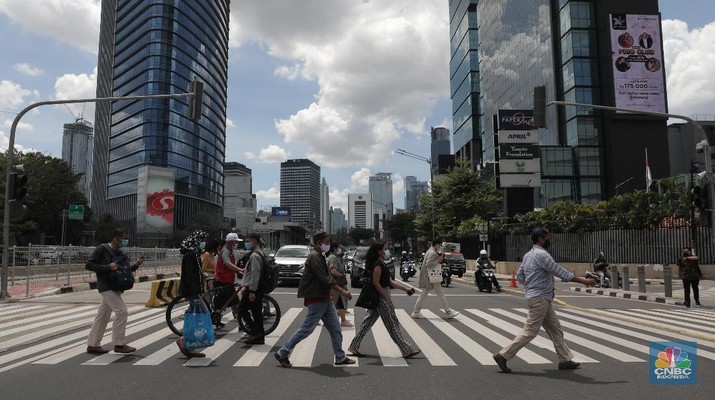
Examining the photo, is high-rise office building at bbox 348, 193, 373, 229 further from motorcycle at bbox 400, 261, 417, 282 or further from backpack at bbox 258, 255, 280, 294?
backpack at bbox 258, 255, 280, 294

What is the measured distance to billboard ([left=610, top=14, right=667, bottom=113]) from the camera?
191ft

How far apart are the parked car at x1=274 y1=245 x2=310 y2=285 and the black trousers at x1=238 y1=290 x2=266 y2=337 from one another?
1128cm

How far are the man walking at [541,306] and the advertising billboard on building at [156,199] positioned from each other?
211 feet

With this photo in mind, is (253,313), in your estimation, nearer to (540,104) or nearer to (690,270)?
(540,104)

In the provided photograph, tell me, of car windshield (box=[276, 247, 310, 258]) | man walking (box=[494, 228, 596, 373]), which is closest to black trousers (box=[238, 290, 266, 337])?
man walking (box=[494, 228, 596, 373])

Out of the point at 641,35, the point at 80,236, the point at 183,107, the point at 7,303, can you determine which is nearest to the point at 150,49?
the point at 183,107

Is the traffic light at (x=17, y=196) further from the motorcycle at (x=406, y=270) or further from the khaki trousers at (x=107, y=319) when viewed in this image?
the motorcycle at (x=406, y=270)

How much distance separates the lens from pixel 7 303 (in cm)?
1491

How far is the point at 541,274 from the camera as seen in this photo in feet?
21.7

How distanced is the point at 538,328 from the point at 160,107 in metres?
107

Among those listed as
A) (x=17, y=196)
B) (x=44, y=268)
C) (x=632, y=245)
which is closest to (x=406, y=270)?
(x=632, y=245)

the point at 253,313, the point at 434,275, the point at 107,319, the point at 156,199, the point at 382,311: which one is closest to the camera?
the point at 382,311

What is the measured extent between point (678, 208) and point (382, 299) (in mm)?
24873

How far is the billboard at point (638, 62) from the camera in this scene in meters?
58.1
